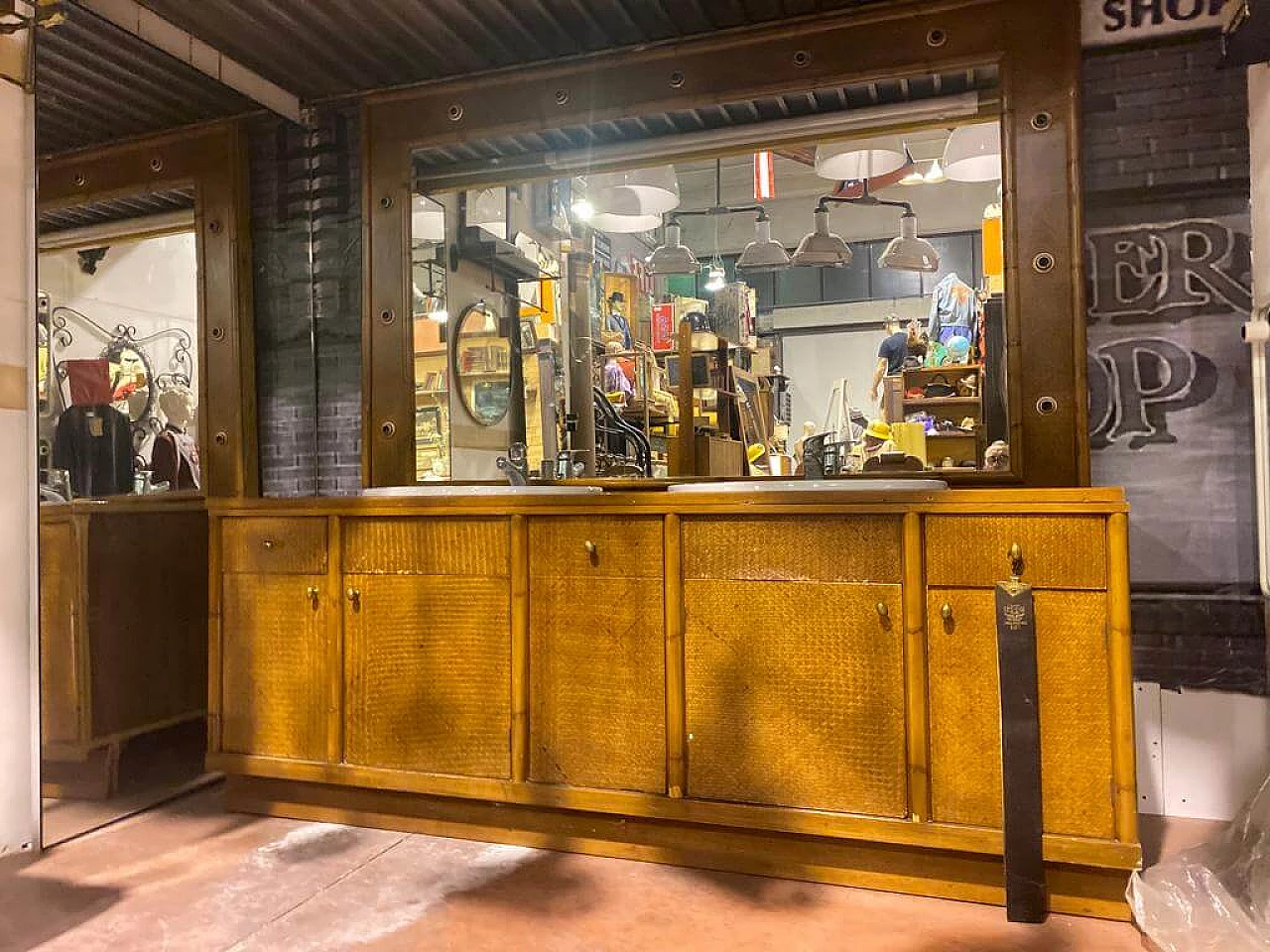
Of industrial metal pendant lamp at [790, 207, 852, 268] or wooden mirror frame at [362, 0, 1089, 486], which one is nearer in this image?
wooden mirror frame at [362, 0, 1089, 486]

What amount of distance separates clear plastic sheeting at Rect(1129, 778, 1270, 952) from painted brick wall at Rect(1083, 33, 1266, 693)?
0.56 m

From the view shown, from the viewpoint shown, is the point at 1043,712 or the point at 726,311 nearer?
the point at 1043,712

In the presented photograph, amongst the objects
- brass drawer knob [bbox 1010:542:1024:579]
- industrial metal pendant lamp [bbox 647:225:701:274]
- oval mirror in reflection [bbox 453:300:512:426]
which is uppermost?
industrial metal pendant lamp [bbox 647:225:701:274]

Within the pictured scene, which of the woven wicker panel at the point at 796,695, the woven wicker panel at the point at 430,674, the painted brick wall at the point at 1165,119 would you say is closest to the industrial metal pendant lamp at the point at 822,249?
the painted brick wall at the point at 1165,119

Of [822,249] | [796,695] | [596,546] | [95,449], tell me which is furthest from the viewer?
[822,249]

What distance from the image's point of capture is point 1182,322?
2.76m

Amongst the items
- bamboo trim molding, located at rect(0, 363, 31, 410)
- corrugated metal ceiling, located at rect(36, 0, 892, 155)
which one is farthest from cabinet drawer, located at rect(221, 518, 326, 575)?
corrugated metal ceiling, located at rect(36, 0, 892, 155)

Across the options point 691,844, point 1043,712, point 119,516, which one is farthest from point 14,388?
point 1043,712

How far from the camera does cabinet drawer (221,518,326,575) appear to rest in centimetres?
285

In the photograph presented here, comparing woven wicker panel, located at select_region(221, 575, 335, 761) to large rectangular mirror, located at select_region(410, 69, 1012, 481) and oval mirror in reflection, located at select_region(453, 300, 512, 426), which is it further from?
oval mirror in reflection, located at select_region(453, 300, 512, 426)

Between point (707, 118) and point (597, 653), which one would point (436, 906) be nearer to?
point (597, 653)

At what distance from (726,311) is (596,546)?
1.17 metres

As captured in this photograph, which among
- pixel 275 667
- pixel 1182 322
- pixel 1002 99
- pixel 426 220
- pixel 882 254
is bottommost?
pixel 275 667

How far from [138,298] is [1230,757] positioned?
12.8 ft
